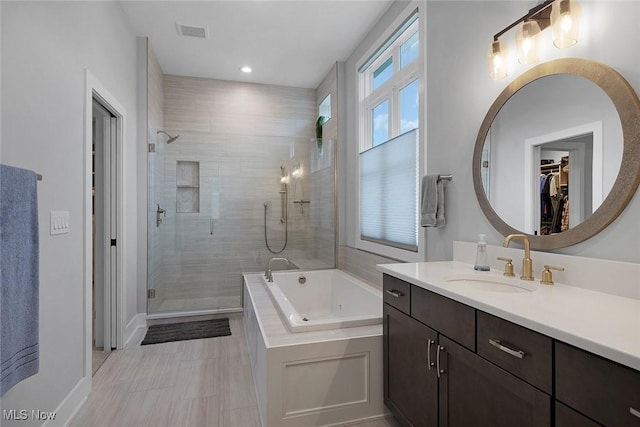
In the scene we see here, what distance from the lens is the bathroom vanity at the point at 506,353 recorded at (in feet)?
2.55

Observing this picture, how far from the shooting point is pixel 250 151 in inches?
155

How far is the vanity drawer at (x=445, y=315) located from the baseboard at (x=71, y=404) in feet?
6.19

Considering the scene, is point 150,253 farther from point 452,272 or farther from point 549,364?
point 549,364

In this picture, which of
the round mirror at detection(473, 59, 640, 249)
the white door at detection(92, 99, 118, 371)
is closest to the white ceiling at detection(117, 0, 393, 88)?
the white door at detection(92, 99, 118, 371)

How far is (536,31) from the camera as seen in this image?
1.42 meters

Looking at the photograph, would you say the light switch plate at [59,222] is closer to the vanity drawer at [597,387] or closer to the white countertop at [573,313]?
the white countertop at [573,313]

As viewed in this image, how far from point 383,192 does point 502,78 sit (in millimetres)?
1482

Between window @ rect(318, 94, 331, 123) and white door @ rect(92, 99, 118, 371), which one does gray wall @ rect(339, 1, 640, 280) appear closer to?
window @ rect(318, 94, 331, 123)

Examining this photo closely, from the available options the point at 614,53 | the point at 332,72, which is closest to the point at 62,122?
the point at 614,53

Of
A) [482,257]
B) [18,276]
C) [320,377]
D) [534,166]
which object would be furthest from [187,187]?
[534,166]

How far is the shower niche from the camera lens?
147 inches

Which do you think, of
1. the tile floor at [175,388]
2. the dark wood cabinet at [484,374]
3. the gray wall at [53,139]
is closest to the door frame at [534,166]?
the dark wood cabinet at [484,374]

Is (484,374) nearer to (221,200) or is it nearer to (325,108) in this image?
(221,200)

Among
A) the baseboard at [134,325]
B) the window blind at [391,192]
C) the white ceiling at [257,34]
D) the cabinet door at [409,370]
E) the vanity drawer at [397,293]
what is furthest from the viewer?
the baseboard at [134,325]
